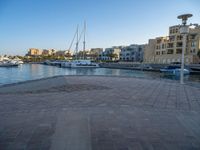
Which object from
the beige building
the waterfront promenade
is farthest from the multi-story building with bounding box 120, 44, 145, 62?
the waterfront promenade

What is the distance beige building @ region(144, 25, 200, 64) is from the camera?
58.8m

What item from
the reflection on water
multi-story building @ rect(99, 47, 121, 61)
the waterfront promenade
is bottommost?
the reflection on water

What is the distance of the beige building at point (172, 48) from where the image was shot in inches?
2314

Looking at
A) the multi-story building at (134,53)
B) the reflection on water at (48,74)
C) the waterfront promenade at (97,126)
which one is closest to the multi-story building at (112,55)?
the multi-story building at (134,53)

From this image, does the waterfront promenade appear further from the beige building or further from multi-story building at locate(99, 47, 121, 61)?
multi-story building at locate(99, 47, 121, 61)

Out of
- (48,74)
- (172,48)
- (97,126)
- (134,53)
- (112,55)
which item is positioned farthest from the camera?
(112,55)

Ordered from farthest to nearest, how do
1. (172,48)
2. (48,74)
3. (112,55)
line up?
(112,55), (172,48), (48,74)

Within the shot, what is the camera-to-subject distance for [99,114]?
4414 mm

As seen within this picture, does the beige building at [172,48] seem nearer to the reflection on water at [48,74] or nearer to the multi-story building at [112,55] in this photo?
the reflection on water at [48,74]

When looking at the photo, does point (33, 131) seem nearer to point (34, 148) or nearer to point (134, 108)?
point (34, 148)

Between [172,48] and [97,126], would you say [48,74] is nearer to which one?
[97,126]

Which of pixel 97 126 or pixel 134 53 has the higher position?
pixel 134 53

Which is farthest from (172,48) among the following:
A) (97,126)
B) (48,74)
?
(97,126)

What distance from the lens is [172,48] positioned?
2530 inches
